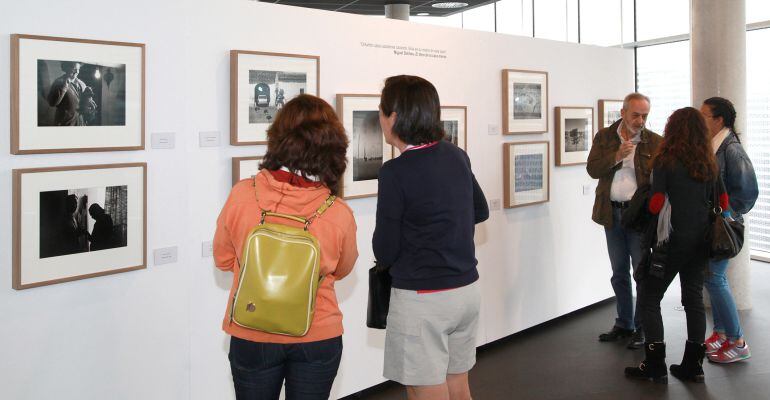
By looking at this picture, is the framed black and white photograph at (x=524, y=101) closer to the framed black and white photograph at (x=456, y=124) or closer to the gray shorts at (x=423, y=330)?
the framed black and white photograph at (x=456, y=124)

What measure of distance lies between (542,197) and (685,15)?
14.7ft

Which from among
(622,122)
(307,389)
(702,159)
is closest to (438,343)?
(307,389)

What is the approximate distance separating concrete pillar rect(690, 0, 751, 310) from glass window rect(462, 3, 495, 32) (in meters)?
5.66

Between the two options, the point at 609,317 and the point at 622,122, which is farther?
the point at 609,317

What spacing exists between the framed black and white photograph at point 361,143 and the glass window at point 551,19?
6518 mm

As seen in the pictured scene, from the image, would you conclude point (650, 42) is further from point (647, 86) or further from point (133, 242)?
point (133, 242)

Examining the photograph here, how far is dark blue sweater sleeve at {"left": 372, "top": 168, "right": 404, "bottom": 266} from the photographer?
9.44ft

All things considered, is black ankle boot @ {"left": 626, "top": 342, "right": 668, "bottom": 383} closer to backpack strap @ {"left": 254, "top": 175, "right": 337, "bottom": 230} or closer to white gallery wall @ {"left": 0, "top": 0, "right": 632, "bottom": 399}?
white gallery wall @ {"left": 0, "top": 0, "right": 632, "bottom": 399}

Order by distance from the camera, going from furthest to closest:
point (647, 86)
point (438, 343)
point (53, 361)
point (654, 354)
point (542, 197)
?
1. point (647, 86)
2. point (542, 197)
3. point (654, 354)
4. point (53, 361)
5. point (438, 343)

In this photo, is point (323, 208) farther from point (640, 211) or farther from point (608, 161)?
point (608, 161)

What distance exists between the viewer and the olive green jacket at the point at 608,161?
19.0ft

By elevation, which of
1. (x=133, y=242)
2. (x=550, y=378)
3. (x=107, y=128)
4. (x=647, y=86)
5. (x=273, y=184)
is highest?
(x=647, y=86)

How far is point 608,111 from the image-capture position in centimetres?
747

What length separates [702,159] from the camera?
15.4 feet
